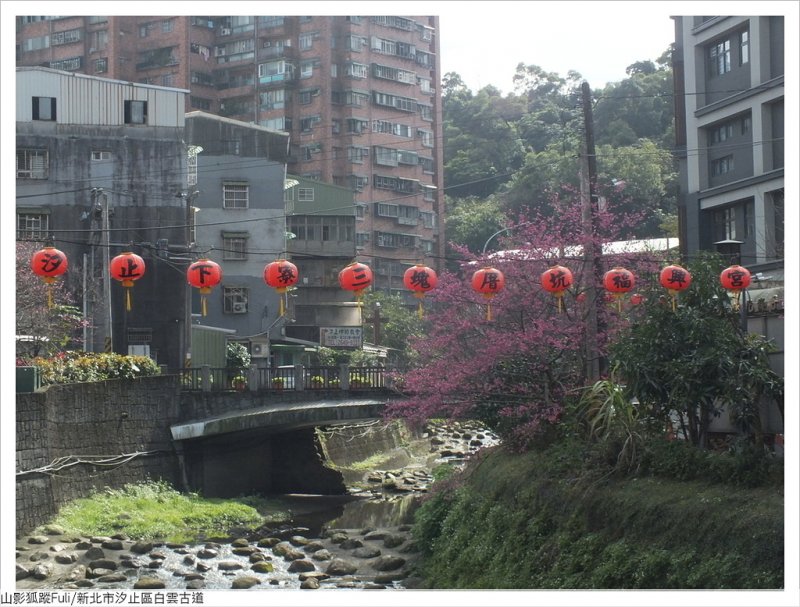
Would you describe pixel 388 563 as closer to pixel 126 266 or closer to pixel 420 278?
pixel 420 278

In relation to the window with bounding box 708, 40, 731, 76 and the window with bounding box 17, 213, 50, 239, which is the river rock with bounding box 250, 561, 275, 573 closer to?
the window with bounding box 17, 213, 50, 239

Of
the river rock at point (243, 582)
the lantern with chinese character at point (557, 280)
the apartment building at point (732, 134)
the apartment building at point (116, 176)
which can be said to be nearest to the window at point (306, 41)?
the apartment building at point (116, 176)

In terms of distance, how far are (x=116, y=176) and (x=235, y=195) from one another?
6.77 meters

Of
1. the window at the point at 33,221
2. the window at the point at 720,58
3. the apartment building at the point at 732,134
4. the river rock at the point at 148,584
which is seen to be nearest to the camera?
the river rock at the point at 148,584

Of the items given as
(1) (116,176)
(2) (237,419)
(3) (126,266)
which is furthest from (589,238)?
(1) (116,176)

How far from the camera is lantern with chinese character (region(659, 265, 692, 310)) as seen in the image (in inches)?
694

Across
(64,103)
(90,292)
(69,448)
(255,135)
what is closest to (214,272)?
(69,448)

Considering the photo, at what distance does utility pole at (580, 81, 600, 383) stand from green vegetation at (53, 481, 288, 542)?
11.5m

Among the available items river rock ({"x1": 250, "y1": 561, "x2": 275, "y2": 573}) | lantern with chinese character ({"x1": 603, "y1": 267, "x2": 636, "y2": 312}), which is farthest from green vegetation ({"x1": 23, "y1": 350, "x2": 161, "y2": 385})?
lantern with chinese character ({"x1": 603, "y1": 267, "x2": 636, "y2": 312})

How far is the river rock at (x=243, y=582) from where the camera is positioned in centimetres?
2183

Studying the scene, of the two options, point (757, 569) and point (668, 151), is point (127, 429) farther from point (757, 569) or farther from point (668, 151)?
Answer: point (668, 151)

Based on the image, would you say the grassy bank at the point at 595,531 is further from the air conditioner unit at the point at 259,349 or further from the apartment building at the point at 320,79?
the apartment building at the point at 320,79

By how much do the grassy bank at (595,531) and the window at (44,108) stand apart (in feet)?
67.6

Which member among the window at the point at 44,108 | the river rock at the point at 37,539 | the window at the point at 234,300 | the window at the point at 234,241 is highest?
the window at the point at 44,108
